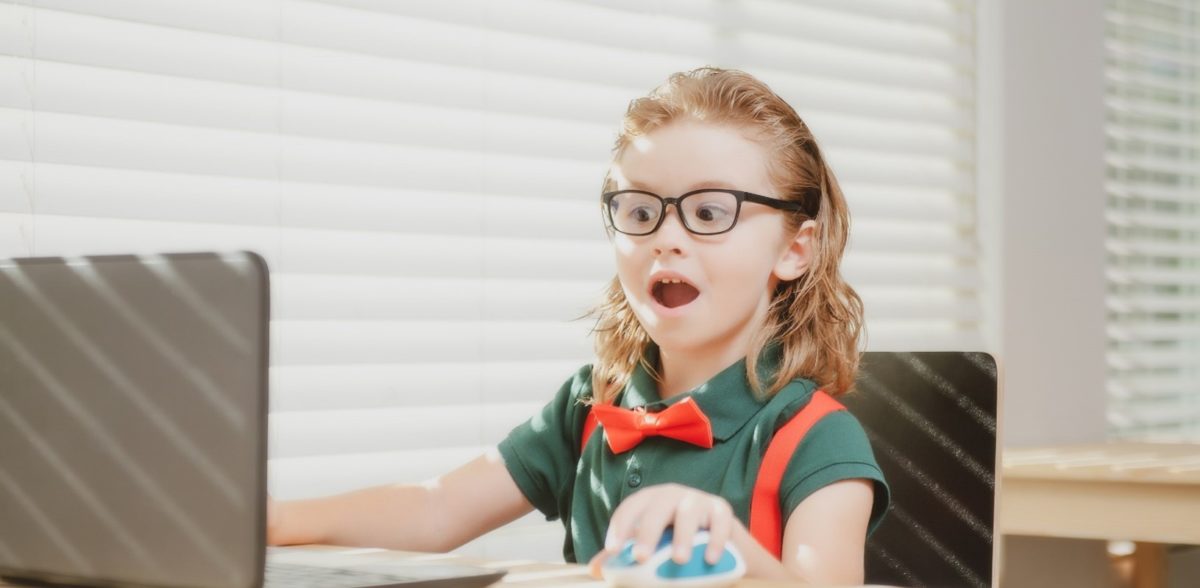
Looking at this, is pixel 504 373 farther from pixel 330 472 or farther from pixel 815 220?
pixel 815 220

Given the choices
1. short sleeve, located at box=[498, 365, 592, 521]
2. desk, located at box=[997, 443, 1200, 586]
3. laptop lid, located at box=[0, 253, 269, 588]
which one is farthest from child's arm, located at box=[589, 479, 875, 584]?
desk, located at box=[997, 443, 1200, 586]

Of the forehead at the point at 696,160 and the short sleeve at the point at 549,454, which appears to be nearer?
the forehead at the point at 696,160

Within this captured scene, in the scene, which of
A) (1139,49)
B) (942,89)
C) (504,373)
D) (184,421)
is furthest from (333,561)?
(1139,49)

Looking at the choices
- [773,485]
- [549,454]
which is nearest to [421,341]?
[549,454]

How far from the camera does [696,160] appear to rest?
44.8 inches

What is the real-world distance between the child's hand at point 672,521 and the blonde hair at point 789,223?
15.7 inches

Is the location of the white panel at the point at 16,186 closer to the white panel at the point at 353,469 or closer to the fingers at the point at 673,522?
the white panel at the point at 353,469

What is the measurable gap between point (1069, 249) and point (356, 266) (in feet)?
5.27

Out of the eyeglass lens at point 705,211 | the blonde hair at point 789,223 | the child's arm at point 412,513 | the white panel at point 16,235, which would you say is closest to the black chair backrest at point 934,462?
the blonde hair at point 789,223

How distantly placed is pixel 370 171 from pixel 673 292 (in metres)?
0.70

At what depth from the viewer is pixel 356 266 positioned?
5.62 ft

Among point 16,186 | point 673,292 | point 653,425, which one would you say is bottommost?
point 653,425

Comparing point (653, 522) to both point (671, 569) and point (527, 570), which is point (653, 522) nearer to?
point (671, 569)

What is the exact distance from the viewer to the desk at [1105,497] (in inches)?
69.5
